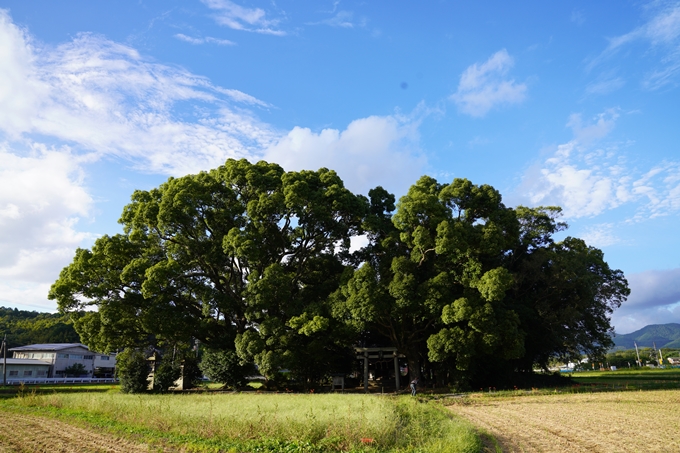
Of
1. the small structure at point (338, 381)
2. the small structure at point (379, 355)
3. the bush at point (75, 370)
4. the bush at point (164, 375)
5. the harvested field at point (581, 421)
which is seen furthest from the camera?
the bush at point (75, 370)

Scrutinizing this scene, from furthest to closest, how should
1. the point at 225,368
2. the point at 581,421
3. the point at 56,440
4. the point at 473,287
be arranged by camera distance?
the point at 225,368, the point at 473,287, the point at 581,421, the point at 56,440

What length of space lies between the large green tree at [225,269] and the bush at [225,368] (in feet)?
3.12


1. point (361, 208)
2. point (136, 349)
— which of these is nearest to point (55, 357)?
point (136, 349)

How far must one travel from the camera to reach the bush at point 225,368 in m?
26.2

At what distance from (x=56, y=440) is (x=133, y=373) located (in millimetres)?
16561

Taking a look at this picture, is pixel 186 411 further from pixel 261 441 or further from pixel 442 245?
pixel 442 245

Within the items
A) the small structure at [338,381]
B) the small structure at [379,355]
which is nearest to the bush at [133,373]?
the small structure at [338,381]

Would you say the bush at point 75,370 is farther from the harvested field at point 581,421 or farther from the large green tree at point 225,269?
the harvested field at point 581,421

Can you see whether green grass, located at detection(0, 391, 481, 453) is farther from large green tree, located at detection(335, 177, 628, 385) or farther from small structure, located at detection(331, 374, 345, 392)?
small structure, located at detection(331, 374, 345, 392)

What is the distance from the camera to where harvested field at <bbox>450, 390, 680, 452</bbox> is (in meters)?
9.94

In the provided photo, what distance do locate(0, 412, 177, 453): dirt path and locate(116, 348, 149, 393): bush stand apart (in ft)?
42.1

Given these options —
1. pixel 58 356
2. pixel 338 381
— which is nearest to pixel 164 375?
pixel 338 381

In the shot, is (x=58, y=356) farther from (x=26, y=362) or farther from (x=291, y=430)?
(x=291, y=430)

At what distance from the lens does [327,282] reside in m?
29.7
